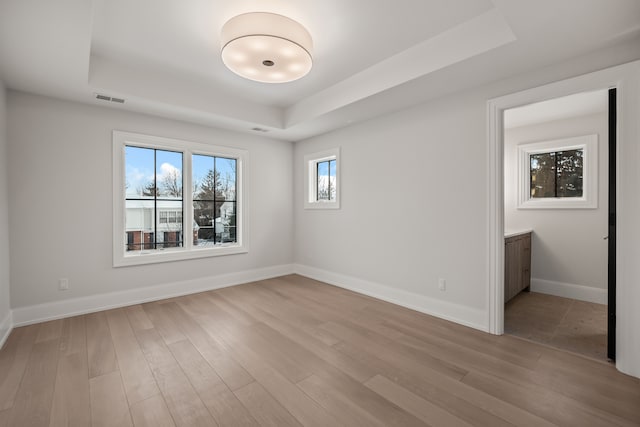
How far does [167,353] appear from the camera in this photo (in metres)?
2.51

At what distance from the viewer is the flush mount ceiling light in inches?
84.6

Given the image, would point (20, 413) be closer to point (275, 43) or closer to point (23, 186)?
point (23, 186)

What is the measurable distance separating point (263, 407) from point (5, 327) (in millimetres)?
2869

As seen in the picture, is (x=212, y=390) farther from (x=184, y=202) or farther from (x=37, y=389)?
(x=184, y=202)

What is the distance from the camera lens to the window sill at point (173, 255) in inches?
147

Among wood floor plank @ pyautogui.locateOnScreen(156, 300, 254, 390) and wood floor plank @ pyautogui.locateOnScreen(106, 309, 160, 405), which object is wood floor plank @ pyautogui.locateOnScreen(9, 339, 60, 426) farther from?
wood floor plank @ pyautogui.locateOnScreen(156, 300, 254, 390)

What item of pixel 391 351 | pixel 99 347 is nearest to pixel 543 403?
pixel 391 351

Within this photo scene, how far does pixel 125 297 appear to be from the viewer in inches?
146

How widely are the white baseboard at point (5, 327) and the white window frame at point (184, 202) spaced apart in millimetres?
1000

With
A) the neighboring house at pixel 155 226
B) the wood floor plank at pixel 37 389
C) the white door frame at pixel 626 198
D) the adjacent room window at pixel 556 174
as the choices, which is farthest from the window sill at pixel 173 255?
the adjacent room window at pixel 556 174

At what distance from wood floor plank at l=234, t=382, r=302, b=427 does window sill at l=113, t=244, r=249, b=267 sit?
2.65 m

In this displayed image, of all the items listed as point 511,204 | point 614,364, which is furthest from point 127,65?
point 511,204

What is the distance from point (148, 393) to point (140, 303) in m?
2.17

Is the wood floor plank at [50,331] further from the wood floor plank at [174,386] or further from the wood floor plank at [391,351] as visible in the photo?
the wood floor plank at [391,351]
